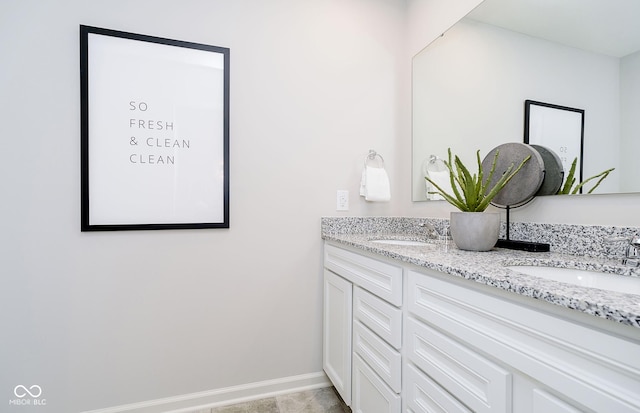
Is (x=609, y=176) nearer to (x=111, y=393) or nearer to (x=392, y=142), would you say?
(x=392, y=142)

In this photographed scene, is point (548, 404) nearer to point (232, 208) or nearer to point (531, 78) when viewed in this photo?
point (531, 78)

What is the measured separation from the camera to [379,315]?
1.19 meters

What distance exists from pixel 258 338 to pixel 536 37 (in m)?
1.91

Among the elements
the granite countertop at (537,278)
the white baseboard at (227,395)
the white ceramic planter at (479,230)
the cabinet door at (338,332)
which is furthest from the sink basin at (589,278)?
the white baseboard at (227,395)

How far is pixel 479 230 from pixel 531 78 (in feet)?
2.19

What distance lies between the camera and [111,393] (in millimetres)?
1481

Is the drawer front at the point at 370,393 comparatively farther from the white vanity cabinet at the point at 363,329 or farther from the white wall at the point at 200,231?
the white wall at the point at 200,231

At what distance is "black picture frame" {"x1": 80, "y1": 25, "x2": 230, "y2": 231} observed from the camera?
1438mm

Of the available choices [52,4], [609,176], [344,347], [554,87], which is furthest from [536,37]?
[52,4]

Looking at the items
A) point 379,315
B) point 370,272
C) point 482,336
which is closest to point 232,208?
point 370,272

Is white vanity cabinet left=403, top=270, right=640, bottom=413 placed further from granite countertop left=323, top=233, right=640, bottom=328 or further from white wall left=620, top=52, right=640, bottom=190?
white wall left=620, top=52, right=640, bottom=190

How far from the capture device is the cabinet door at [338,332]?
1.45 meters

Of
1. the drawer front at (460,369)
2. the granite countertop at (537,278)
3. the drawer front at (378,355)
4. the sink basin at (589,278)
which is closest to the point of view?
the granite countertop at (537,278)

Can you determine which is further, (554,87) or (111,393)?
(111,393)
